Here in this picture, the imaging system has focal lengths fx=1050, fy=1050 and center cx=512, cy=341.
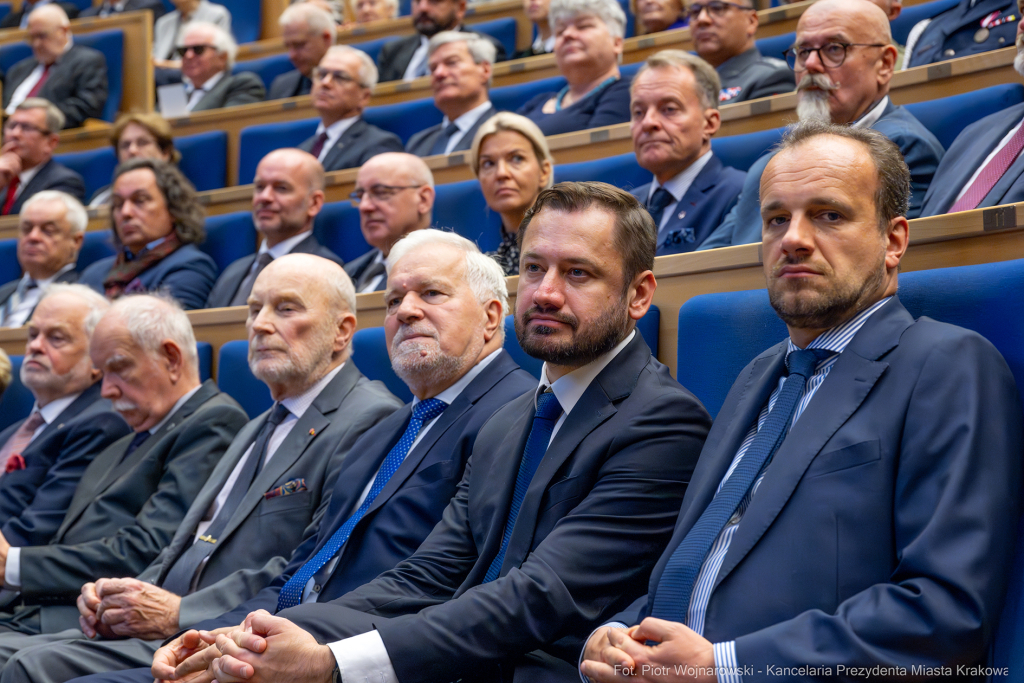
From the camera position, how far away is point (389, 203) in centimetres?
270

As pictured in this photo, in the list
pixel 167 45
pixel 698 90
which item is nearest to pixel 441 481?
pixel 698 90

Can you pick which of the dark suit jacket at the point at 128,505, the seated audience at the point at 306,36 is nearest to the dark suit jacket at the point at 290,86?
the seated audience at the point at 306,36

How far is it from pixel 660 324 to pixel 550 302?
1.19ft

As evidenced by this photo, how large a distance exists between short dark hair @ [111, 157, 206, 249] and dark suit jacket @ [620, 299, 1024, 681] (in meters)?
2.38

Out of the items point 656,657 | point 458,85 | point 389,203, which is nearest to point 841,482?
point 656,657

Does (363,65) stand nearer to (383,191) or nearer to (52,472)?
(383,191)

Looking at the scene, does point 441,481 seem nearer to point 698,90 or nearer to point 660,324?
point 660,324

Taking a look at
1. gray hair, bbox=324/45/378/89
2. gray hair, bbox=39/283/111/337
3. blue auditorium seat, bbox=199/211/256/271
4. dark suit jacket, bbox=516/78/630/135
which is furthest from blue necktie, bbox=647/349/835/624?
gray hair, bbox=324/45/378/89

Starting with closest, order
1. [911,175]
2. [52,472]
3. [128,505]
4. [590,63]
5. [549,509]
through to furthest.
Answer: [549,509] → [911,175] → [128,505] → [52,472] → [590,63]

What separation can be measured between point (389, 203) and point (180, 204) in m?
0.81

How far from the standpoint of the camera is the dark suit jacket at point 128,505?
190 centimetres

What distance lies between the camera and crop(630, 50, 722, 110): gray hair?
2381 millimetres

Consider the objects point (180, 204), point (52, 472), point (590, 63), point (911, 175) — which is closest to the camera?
point (911, 175)

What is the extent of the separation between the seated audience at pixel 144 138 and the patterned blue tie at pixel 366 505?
2.34m
